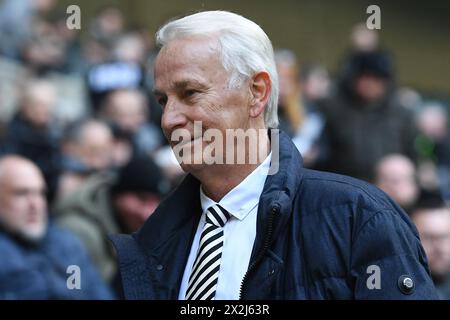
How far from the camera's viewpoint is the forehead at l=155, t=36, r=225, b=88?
9.17 feet

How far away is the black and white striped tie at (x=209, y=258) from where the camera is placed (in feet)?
9.12

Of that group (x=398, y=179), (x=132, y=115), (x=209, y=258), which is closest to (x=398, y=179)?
(x=398, y=179)

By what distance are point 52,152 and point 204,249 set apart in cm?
370

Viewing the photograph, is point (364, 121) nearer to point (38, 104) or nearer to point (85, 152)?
point (85, 152)

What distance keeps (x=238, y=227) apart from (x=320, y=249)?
314 millimetres

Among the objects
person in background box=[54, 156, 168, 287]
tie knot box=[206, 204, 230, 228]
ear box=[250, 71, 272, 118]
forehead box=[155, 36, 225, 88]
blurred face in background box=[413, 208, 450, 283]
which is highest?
forehead box=[155, 36, 225, 88]

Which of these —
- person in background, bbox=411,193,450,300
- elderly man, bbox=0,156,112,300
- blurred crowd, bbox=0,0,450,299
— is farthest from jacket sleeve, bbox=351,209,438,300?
person in background, bbox=411,193,450,300

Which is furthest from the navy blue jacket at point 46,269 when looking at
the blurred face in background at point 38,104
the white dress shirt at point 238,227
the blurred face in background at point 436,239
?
the white dress shirt at point 238,227

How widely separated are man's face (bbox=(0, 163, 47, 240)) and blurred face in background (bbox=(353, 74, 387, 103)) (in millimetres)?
2579

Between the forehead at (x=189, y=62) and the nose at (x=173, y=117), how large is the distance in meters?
0.06

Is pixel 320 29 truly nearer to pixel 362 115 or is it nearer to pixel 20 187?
pixel 362 115

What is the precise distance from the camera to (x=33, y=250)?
5.55 m

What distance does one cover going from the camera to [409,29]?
8.67 meters

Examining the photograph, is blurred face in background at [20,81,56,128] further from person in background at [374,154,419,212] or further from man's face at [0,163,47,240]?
person in background at [374,154,419,212]
